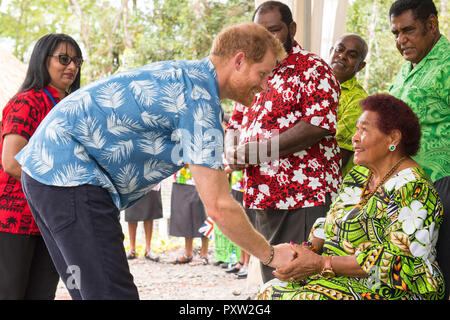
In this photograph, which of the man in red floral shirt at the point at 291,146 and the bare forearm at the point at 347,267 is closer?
the bare forearm at the point at 347,267

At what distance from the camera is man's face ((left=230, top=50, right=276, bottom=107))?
83.2 inches

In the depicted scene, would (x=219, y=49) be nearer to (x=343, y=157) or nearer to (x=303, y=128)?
(x=303, y=128)

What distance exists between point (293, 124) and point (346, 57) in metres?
1.31

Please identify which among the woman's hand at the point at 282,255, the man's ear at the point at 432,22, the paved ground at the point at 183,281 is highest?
the man's ear at the point at 432,22

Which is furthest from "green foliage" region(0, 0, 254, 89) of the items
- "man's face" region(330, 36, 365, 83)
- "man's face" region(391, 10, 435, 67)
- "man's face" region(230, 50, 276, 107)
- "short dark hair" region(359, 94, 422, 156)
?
"man's face" region(230, 50, 276, 107)

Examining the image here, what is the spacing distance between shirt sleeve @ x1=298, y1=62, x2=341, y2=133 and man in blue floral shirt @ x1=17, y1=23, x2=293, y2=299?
0.96m

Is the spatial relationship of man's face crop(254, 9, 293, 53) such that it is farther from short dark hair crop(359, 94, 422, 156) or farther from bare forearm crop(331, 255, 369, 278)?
bare forearm crop(331, 255, 369, 278)

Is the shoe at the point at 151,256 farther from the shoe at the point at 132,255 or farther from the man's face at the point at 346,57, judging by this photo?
the man's face at the point at 346,57

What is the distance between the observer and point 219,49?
213 cm

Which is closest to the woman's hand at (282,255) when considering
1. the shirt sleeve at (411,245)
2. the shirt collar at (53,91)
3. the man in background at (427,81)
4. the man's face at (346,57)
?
the shirt sleeve at (411,245)

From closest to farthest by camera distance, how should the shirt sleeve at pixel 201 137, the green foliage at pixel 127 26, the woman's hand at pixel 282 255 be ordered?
the shirt sleeve at pixel 201 137 → the woman's hand at pixel 282 255 → the green foliage at pixel 127 26

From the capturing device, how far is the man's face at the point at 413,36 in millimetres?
3018

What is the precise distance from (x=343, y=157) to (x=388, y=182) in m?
1.20
